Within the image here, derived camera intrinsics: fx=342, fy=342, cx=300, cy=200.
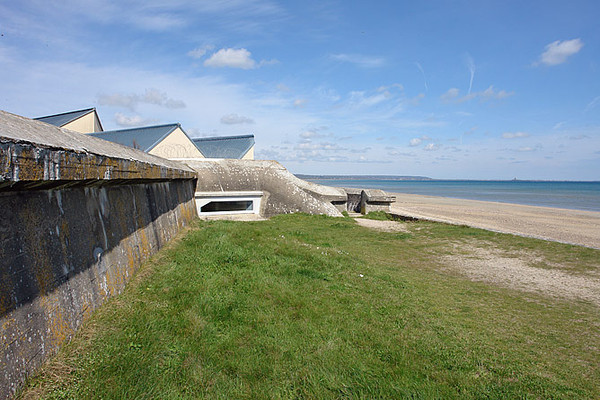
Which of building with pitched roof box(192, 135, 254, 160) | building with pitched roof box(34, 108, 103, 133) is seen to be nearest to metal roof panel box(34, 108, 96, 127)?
building with pitched roof box(34, 108, 103, 133)

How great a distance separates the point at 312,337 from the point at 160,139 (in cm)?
1642

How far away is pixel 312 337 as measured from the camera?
132 inches

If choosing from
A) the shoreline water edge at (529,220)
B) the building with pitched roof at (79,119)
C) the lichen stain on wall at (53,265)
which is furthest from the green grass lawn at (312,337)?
the building with pitched roof at (79,119)

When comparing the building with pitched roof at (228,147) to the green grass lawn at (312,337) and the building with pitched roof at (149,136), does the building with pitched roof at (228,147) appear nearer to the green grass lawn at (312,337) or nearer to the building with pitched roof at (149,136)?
the building with pitched roof at (149,136)

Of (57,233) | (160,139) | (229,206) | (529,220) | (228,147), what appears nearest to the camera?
(57,233)

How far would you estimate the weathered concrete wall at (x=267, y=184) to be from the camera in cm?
1362

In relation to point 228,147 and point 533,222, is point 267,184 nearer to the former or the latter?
point 228,147

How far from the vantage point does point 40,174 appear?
79.3 inches

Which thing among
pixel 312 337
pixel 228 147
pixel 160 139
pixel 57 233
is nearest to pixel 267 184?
pixel 160 139

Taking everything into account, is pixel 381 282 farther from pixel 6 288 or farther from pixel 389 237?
pixel 389 237

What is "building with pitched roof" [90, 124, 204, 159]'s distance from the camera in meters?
17.4

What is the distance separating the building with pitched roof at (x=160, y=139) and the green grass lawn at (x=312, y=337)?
1328 centimetres

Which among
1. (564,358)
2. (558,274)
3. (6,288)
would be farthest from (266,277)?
(558,274)

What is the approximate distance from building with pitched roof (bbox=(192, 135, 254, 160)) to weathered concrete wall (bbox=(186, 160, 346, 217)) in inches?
254
